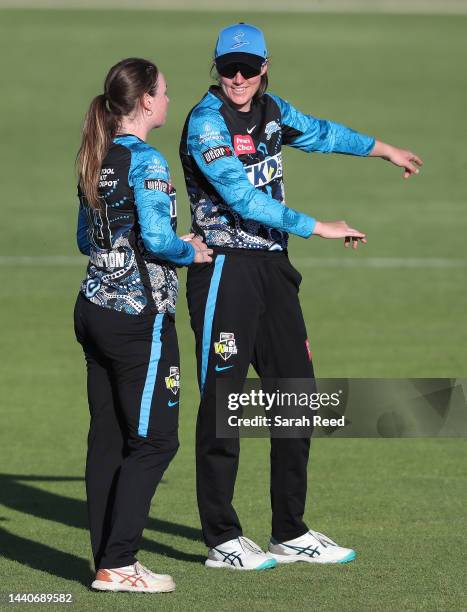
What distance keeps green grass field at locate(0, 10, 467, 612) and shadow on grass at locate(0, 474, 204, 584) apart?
0.02 meters

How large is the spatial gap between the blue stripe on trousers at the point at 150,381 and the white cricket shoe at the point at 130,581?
552 millimetres

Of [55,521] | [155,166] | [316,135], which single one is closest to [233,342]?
[155,166]

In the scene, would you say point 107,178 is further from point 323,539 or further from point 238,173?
point 323,539

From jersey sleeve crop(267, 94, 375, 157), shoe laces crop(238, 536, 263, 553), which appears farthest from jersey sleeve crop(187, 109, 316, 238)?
shoe laces crop(238, 536, 263, 553)

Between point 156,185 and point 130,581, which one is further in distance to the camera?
point 130,581

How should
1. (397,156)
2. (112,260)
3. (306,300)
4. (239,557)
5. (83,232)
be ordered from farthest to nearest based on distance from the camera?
(306,300), (397,156), (239,557), (83,232), (112,260)

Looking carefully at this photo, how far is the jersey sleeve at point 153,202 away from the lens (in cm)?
558

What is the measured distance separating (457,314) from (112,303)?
853 cm

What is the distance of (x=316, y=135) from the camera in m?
6.84

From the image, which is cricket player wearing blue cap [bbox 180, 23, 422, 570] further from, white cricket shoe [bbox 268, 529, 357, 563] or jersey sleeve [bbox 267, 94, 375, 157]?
jersey sleeve [bbox 267, 94, 375, 157]

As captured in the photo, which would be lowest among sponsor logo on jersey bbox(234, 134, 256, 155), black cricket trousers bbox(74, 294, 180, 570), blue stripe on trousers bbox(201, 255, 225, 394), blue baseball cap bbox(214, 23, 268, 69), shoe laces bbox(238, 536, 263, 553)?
shoe laces bbox(238, 536, 263, 553)

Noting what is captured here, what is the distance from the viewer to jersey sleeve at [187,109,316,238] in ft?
20.1

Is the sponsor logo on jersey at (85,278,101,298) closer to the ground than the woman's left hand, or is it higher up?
closer to the ground

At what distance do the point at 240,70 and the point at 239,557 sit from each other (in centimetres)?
216
